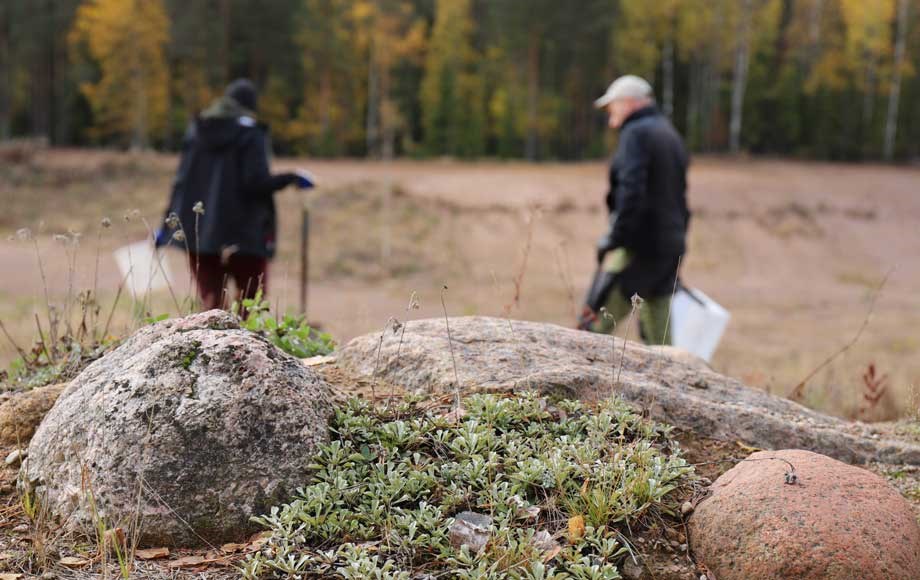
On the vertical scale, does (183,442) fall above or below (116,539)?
above

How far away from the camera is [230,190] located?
640cm

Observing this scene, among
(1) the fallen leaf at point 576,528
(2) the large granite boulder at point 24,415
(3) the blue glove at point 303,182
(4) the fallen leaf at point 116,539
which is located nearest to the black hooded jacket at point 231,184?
(3) the blue glove at point 303,182

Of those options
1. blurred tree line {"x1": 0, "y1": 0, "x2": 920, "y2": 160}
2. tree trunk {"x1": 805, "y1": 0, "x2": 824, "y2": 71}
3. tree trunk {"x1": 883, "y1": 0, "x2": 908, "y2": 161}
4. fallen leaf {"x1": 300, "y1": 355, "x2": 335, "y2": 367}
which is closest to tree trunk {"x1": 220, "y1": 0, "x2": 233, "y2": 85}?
blurred tree line {"x1": 0, "y1": 0, "x2": 920, "y2": 160}

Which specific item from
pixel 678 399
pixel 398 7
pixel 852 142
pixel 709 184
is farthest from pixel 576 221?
pixel 678 399

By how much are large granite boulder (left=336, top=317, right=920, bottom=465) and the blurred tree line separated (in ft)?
108

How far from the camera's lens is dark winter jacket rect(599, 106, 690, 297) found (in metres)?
5.96

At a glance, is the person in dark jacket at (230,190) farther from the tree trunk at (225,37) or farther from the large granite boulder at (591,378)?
the tree trunk at (225,37)

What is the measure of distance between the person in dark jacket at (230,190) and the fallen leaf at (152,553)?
12.4 feet

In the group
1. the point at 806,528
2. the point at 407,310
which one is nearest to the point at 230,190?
the point at 407,310

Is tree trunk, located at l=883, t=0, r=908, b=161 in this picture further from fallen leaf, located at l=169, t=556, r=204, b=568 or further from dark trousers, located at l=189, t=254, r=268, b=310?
fallen leaf, located at l=169, t=556, r=204, b=568

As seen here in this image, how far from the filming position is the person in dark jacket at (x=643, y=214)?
5.96 metres

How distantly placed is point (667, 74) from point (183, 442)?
3923cm

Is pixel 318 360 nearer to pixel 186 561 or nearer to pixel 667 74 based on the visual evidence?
pixel 186 561

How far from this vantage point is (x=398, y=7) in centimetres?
3709
